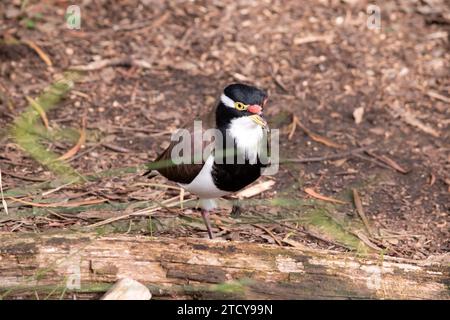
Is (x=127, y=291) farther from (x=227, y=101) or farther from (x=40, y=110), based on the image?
(x=40, y=110)

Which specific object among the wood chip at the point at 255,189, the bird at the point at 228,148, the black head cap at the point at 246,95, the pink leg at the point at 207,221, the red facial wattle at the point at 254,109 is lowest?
the wood chip at the point at 255,189

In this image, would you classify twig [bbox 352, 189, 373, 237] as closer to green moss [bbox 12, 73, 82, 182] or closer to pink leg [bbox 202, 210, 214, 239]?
pink leg [bbox 202, 210, 214, 239]

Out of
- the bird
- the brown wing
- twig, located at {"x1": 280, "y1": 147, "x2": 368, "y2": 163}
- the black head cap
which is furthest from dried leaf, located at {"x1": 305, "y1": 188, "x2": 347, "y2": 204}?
the black head cap

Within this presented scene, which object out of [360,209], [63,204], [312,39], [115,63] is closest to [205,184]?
[63,204]

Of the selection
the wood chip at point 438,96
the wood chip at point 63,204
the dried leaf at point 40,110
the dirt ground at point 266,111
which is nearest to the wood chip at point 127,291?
the dirt ground at point 266,111

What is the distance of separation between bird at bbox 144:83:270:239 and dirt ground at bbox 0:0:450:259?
0.41m

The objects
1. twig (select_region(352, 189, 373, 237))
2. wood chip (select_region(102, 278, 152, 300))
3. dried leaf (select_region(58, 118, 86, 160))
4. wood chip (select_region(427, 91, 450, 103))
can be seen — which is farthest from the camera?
wood chip (select_region(427, 91, 450, 103))

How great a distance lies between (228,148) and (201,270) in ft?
3.61

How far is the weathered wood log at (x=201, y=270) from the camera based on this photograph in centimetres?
406

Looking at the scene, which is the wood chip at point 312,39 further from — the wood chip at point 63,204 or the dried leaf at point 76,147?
the wood chip at point 63,204

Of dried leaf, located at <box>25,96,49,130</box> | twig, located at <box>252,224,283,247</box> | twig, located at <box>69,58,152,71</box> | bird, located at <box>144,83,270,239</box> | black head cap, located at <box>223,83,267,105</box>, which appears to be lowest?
twig, located at <box>252,224,283,247</box>

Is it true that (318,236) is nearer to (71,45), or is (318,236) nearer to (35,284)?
(35,284)

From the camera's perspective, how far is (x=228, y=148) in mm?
5020

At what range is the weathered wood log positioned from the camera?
4059 mm
